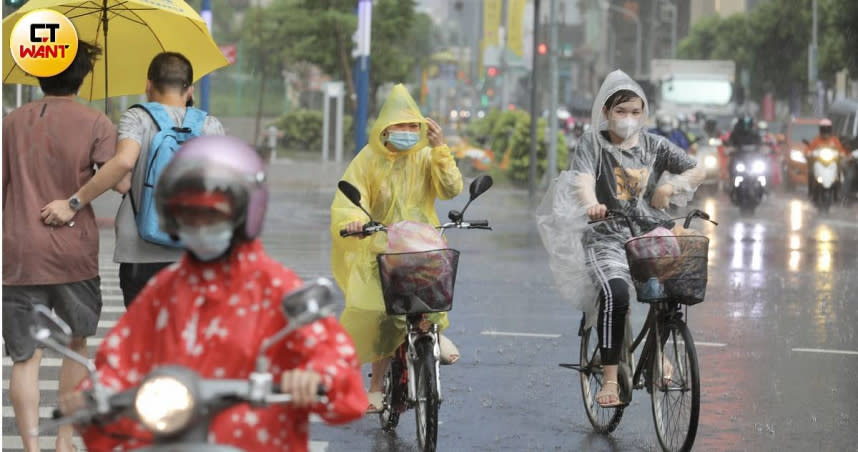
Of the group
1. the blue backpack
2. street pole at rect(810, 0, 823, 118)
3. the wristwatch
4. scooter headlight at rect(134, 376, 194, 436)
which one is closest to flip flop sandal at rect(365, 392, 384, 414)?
the blue backpack

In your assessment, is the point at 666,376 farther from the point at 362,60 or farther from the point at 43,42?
the point at 362,60

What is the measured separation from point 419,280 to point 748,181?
67.9 ft

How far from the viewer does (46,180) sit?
6.66 m

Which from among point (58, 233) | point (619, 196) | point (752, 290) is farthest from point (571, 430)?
point (752, 290)

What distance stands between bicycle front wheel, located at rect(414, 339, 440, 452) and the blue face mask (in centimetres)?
101

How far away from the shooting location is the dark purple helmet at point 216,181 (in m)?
3.48

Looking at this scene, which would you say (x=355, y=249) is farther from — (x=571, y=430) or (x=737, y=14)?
(x=737, y=14)

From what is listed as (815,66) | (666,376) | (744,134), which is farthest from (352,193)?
(815,66)

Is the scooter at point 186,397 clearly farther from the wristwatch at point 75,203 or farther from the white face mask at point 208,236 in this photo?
the wristwatch at point 75,203

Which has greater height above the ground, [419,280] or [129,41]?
[129,41]

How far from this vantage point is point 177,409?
318 cm

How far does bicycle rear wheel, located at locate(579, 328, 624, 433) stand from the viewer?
8.08m

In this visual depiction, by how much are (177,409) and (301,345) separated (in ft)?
1.82

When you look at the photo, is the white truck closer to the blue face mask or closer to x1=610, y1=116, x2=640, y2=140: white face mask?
x1=610, y1=116, x2=640, y2=140: white face mask
